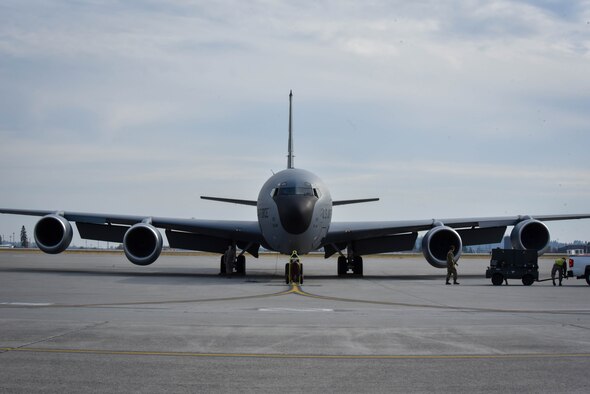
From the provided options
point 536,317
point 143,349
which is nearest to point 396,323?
point 536,317

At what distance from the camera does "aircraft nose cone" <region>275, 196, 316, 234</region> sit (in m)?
28.1

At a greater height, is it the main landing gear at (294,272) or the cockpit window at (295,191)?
the cockpit window at (295,191)

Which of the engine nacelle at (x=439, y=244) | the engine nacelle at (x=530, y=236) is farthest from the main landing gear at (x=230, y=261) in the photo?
the engine nacelle at (x=530, y=236)

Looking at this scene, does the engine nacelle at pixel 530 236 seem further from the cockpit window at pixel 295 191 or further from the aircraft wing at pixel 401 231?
the cockpit window at pixel 295 191

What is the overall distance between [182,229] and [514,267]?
1457 centimetres

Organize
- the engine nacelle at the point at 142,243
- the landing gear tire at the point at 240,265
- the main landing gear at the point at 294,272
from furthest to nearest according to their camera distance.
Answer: the landing gear tire at the point at 240,265, the engine nacelle at the point at 142,243, the main landing gear at the point at 294,272

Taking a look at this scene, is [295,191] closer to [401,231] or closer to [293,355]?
[401,231]

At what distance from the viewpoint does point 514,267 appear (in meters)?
28.0

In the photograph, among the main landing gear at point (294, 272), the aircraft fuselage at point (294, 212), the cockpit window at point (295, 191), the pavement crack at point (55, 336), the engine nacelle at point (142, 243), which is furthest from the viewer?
the engine nacelle at point (142, 243)

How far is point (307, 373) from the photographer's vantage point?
324 inches

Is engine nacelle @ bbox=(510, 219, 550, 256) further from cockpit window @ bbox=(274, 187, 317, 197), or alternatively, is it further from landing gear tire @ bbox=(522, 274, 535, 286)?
cockpit window @ bbox=(274, 187, 317, 197)

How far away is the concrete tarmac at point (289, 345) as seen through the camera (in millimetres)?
7699

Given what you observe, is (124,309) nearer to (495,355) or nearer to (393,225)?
(495,355)

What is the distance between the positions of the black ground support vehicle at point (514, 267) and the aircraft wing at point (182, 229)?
34.2 ft
